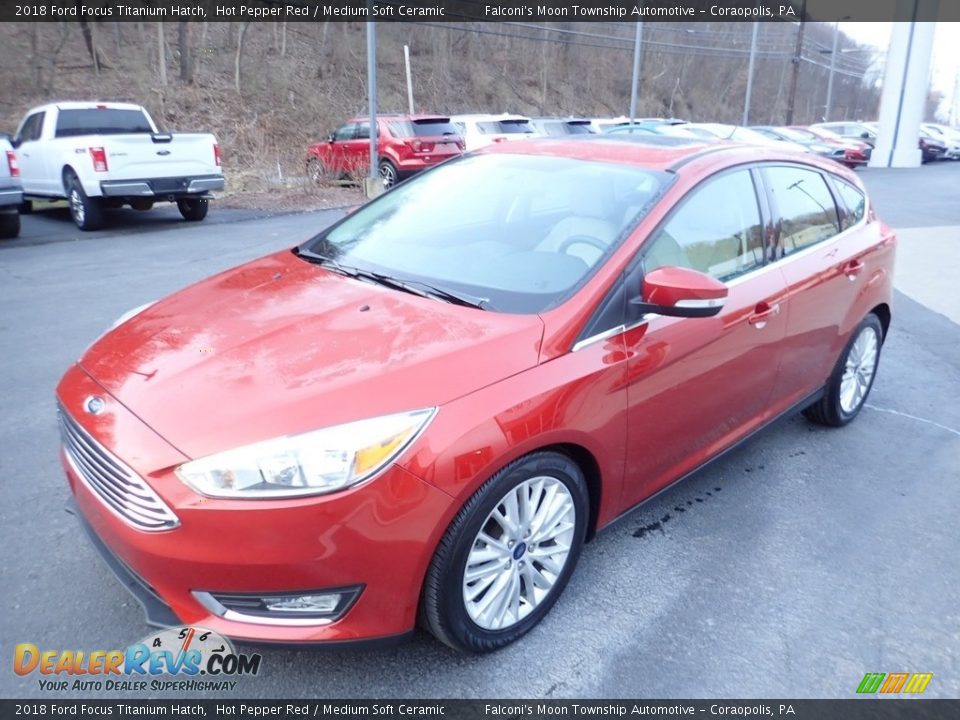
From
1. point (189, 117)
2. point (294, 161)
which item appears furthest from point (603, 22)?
point (294, 161)

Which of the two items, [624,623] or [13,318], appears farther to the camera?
[13,318]

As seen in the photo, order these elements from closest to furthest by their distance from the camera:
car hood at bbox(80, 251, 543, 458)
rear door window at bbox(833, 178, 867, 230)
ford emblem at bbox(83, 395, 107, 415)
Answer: car hood at bbox(80, 251, 543, 458) < ford emblem at bbox(83, 395, 107, 415) < rear door window at bbox(833, 178, 867, 230)

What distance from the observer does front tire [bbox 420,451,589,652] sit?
2326 millimetres

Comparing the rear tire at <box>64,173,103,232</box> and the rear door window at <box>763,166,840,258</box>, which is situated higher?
the rear door window at <box>763,166,840,258</box>

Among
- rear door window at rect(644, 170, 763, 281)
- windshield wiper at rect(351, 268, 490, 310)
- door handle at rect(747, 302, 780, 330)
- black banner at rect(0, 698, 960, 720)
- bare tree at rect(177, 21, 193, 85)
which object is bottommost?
black banner at rect(0, 698, 960, 720)

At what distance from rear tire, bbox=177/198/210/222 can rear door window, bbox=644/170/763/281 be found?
10.5 metres

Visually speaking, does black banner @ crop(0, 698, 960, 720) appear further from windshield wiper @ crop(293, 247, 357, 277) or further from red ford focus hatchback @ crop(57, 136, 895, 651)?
windshield wiper @ crop(293, 247, 357, 277)

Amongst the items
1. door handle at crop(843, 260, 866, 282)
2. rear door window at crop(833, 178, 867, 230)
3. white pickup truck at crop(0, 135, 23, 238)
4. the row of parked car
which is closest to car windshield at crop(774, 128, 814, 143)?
the row of parked car

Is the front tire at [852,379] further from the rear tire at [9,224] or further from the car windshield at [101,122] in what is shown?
the car windshield at [101,122]

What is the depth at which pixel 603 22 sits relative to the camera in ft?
171

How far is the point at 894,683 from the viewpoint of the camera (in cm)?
256

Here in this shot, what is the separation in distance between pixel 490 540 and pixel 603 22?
183 ft

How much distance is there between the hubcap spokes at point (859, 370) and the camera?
14.6 ft

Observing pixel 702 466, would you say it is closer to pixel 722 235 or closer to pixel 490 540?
pixel 722 235
